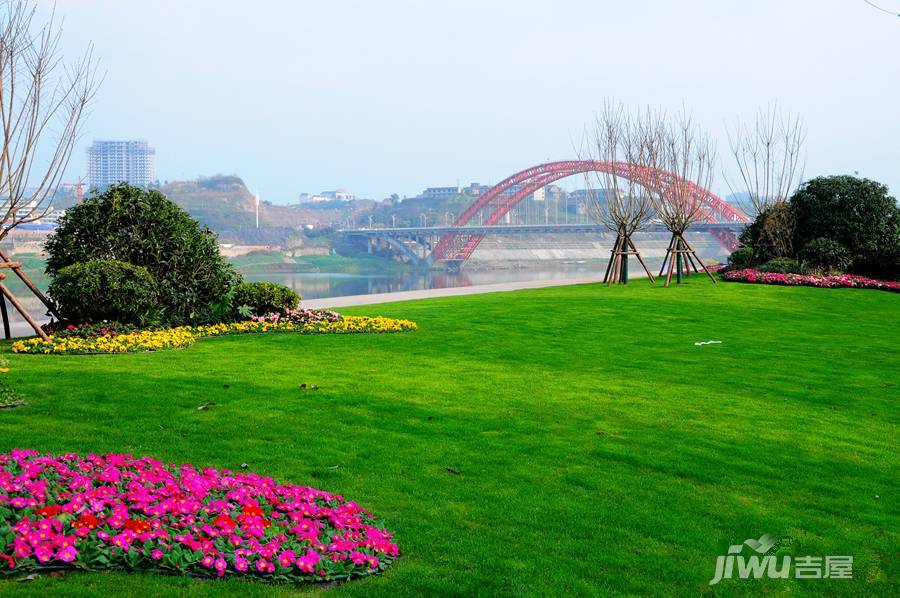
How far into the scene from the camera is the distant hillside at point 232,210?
7218cm

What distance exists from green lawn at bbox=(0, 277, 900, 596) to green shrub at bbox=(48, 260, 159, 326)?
126 cm

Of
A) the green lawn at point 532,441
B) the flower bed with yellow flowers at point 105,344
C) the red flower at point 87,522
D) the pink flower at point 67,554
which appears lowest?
the green lawn at point 532,441

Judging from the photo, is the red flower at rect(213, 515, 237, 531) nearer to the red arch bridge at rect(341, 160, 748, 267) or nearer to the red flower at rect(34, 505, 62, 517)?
the red flower at rect(34, 505, 62, 517)

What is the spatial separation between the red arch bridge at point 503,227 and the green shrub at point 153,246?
1946 cm

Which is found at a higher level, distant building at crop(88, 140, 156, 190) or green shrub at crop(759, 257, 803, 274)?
distant building at crop(88, 140, 156, 190)

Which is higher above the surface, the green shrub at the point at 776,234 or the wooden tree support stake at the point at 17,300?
the green shrub at the point at 776,234

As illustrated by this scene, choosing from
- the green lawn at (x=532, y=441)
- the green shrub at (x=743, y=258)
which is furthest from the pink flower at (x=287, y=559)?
the green shrub at (x=743, y=258)

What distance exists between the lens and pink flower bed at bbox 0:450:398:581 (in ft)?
12.8

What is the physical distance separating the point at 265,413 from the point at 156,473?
232cm

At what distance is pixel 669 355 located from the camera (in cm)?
1153

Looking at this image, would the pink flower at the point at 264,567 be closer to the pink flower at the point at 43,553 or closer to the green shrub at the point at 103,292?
the pink flower at the point at 43,553

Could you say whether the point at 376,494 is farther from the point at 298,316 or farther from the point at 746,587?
the point at 298,316

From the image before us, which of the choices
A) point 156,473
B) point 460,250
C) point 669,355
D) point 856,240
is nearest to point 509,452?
point 156,473

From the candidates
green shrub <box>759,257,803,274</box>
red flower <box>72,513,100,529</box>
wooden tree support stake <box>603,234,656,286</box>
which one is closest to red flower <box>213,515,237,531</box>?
red flower <box>72,513,100,529</box>
